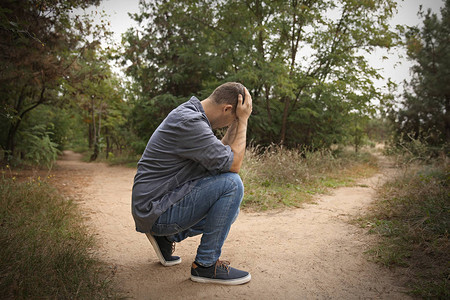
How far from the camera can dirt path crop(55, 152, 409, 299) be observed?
2.27 metres

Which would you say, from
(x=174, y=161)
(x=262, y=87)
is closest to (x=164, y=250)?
(x=174, y=161)

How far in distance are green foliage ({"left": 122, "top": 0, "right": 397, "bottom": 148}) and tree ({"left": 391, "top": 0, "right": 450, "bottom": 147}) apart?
2.38 meters

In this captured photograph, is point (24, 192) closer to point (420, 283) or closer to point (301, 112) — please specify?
point (420, 283)

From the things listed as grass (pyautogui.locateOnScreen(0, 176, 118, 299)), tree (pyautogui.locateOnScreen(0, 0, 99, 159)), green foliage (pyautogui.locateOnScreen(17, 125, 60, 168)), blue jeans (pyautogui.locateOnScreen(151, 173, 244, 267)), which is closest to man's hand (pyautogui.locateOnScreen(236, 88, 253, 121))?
blue jeans (pyautogui.locateOnScreen(151, 173, 244, 267))

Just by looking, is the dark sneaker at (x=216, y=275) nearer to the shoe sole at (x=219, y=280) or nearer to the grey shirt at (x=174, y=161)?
the shoe sole at (x=219, y=280)

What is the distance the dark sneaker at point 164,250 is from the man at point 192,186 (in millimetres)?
191

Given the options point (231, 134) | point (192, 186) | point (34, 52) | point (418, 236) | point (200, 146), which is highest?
point (34, 52)

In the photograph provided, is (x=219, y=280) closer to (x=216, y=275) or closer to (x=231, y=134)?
(x=216, y=275)

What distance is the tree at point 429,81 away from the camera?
11.7m

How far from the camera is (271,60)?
10.4m

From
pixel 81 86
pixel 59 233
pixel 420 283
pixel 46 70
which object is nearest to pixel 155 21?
pixel 81 86

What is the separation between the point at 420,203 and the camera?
3676 millimetres

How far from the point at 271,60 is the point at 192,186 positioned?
909cm

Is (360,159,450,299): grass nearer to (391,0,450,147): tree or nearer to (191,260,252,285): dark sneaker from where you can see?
(191,260,252,285): dark sneaker
